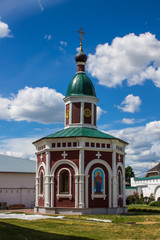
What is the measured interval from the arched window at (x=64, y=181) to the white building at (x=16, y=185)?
408 inches

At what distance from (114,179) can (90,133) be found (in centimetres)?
447

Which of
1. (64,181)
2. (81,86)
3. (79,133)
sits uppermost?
Result: (81,86)

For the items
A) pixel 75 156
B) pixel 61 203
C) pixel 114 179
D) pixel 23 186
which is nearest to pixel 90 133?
pixel 75 156

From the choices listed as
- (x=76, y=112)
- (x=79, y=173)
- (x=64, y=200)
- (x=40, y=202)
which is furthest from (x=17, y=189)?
(x=79, y=173)

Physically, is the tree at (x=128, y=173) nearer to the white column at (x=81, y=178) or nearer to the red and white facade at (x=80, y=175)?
the red and white facade at (x=80, y=175)

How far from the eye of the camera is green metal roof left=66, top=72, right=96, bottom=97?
99.8ft

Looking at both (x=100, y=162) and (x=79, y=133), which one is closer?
(x=100, y=162)

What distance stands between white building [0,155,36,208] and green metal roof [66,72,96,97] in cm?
1179

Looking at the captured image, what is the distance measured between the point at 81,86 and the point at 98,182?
381 inches

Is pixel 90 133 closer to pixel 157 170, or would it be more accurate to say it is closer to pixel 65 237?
pixel 65 237

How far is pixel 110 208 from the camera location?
2602 centimetres

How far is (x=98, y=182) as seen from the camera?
1031 inches

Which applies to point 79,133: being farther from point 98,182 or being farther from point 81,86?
point 81,86

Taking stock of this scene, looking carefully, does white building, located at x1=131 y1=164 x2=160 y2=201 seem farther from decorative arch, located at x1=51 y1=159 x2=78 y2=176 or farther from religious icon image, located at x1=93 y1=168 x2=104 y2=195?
decorative arch, located at x1=51 y1=159 x2=78 y2=176
